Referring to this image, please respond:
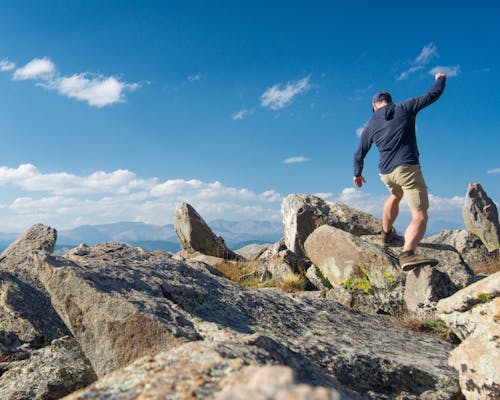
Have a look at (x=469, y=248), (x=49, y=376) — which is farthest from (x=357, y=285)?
(x=469, y=248)

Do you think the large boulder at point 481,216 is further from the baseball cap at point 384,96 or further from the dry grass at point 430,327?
the dry grass at point 430,327

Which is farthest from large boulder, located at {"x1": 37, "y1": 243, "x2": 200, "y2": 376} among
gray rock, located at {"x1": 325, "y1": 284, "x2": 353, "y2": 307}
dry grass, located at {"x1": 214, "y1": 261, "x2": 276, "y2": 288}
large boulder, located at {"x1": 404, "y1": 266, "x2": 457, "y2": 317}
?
dry grass, located at {"x1": 214, "y1": 261, "x2": 276, "y2": 288}

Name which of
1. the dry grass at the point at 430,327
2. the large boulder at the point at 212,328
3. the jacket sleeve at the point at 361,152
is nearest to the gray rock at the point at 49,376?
the large boulder at the point at 212,328

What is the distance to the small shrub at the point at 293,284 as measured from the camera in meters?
12.2

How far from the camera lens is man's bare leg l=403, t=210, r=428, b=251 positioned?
900 centimetres

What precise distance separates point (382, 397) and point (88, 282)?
11.0ft

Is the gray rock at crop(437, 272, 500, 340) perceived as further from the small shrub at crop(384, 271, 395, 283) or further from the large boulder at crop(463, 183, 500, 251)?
the large boulder at crop(463, 183, 500, 251)

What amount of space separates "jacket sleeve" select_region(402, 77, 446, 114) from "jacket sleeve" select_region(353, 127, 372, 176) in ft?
4.35

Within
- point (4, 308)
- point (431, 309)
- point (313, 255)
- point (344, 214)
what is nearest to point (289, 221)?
point (344, 214)

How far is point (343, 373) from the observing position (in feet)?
14.3

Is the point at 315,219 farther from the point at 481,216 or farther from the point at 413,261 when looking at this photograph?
the point at 481,216

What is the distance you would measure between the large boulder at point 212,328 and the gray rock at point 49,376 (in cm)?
58

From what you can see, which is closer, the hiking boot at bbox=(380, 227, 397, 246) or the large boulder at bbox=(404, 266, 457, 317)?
the large boulder at bbox=(404, 266, 457, 317)

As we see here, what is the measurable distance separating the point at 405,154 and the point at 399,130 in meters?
0.58
